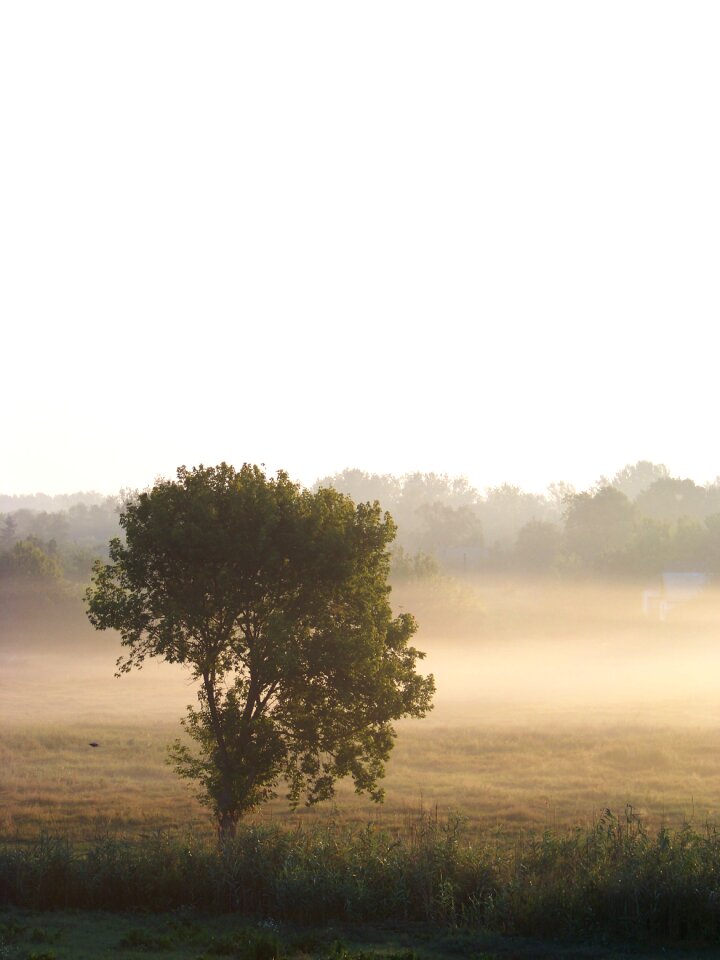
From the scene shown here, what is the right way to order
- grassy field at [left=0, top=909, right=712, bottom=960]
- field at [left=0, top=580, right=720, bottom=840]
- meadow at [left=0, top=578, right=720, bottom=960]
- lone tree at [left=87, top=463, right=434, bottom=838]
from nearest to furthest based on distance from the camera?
grassy field at [left=0, top=909, right=712, bottom=960] < meadow at [left=0, top=578, right=720, bottom=960] < lone tree at [left=87, top=463, right=434, bottom=838] < field at [left=0, top=580, right=720, bottom=840]

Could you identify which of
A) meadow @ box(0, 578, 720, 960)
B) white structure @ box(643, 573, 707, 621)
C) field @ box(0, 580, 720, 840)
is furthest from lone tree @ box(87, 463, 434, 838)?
white structure @ box(643, 573, 707, 621)

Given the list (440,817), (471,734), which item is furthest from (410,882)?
(471,734)

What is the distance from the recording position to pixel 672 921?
18953mm

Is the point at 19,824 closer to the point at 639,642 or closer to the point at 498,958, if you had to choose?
the point at 498,958

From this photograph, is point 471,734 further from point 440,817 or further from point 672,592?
point 672,592

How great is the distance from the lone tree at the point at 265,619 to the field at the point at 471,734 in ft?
11.3

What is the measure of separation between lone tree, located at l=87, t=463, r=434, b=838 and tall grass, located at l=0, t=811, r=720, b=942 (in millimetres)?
10034

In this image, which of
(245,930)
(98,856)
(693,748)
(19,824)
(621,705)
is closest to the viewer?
(245,930)

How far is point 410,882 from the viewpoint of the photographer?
2114 cm

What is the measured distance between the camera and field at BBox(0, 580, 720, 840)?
40.4m

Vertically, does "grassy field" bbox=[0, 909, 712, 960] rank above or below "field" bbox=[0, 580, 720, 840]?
above

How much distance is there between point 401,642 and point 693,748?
92.0 ft

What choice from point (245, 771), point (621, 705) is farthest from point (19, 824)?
point (621, 705)

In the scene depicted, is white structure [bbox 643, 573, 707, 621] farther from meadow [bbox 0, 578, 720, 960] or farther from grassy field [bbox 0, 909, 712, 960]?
grassy field [bbox 0, 909, 712, 960]
